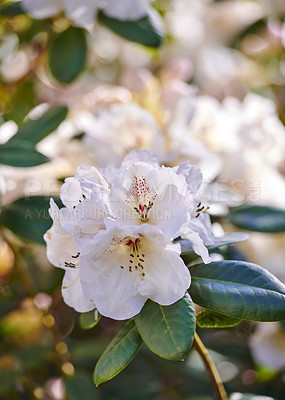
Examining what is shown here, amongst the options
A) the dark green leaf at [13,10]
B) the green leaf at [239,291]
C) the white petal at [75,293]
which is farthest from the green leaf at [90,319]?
the dark green leaf at [13,10]

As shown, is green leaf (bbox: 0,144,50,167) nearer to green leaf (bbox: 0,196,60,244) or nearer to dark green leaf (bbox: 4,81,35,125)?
green leaf (bbox: 0,196,60,244)

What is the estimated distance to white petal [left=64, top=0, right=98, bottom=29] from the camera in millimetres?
1084

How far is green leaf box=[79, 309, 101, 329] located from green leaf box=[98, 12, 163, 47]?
62 cm

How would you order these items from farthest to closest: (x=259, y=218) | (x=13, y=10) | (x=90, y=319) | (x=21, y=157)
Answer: (x=13, y=10)
(x=259, y=218)
(x=21, y=157)
(x=90, y=319)

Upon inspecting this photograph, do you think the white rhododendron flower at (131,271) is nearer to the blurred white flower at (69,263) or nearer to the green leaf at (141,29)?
the blurred white flower at (69,263)

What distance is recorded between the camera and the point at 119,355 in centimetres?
61

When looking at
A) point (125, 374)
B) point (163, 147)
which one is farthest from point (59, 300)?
point (163, 147)

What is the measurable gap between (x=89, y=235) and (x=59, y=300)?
74 cm

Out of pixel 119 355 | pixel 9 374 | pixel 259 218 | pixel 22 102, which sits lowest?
pixel 9 374

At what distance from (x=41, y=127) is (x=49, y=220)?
0.20 meters

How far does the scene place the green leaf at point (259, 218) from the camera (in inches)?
38.9

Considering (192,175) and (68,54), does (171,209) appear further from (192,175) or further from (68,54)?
(68,54)

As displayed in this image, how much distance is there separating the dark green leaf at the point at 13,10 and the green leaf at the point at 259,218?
2.11ft

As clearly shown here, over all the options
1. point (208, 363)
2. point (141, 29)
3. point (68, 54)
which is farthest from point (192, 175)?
point (68, 54)
